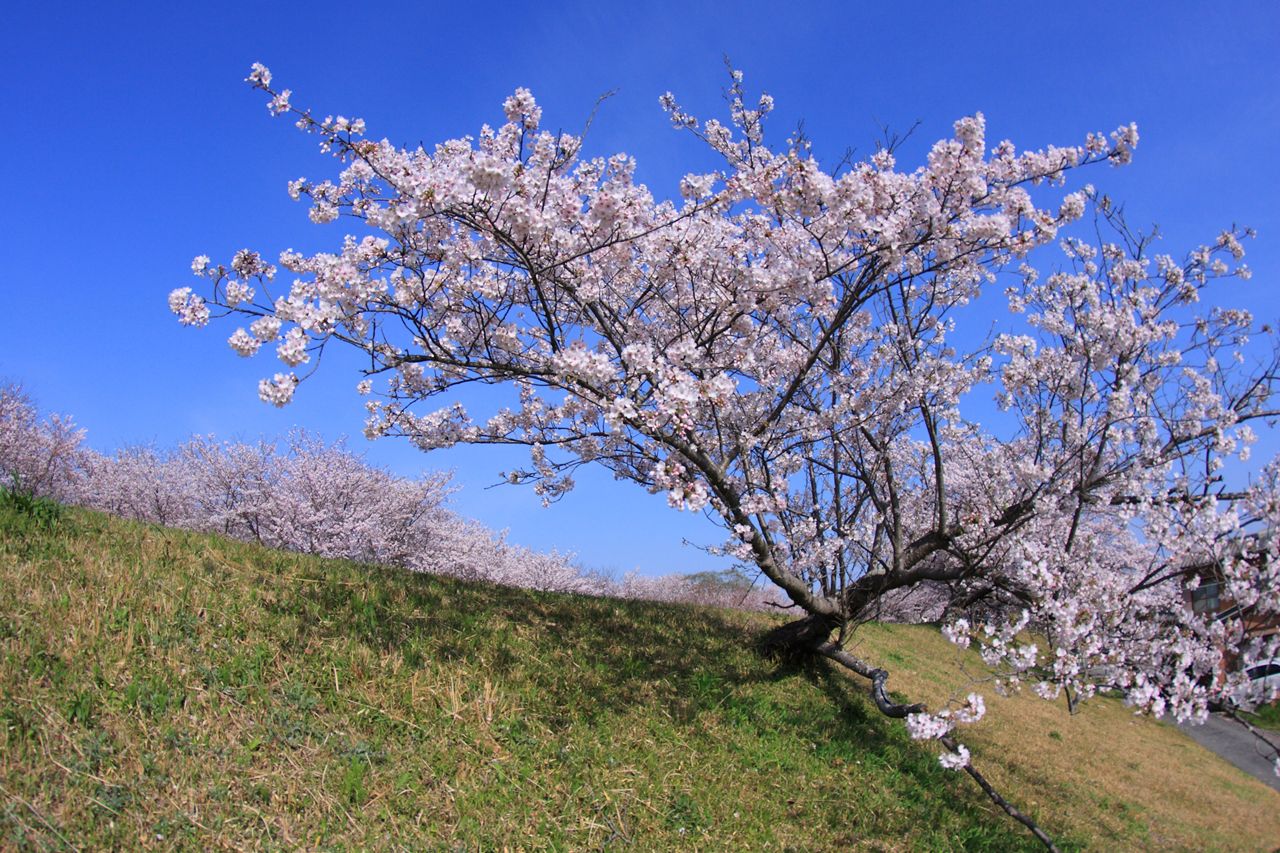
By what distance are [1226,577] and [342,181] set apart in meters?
9.56

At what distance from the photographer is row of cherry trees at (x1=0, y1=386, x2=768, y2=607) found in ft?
63.3

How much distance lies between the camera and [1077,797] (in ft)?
36.9

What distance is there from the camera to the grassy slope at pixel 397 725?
202 inches

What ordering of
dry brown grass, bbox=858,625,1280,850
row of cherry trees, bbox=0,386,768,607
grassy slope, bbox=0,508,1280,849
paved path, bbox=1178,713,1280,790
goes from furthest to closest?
paved path, bbox=1178,713,1280,790 → row of cherry trees, bbox=0,386,768,607 → dry brown grass, bbox=858,625,1280,850 → grassy slope, bbox=0,508,1280,849

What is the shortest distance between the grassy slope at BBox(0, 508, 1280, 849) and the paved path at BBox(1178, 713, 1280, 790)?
16611 millimetres

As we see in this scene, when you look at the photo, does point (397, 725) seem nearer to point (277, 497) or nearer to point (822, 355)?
point (822, 355)

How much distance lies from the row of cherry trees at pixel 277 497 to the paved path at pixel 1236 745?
597 inches

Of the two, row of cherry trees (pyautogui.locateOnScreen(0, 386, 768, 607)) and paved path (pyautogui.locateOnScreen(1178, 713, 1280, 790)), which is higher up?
row of cherry trees (pyautogui.locateOnScreen(0, 386, 768, 607))

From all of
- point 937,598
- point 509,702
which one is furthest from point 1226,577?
point 937,598

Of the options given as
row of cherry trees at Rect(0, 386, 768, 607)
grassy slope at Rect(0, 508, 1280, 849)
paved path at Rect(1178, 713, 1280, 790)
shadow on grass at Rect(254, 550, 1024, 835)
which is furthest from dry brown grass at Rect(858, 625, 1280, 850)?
row of cherry trees at Rect(0, 386, 768, 607)

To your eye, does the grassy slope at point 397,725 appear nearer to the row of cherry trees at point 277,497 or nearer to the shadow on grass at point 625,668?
the shadow on grass at point 625,668

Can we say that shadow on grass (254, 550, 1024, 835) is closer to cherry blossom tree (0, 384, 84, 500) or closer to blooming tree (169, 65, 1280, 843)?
blooming tree (169, 65, 1280, 843)

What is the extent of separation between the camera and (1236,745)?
83.6 ft

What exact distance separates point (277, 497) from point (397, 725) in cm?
1489
